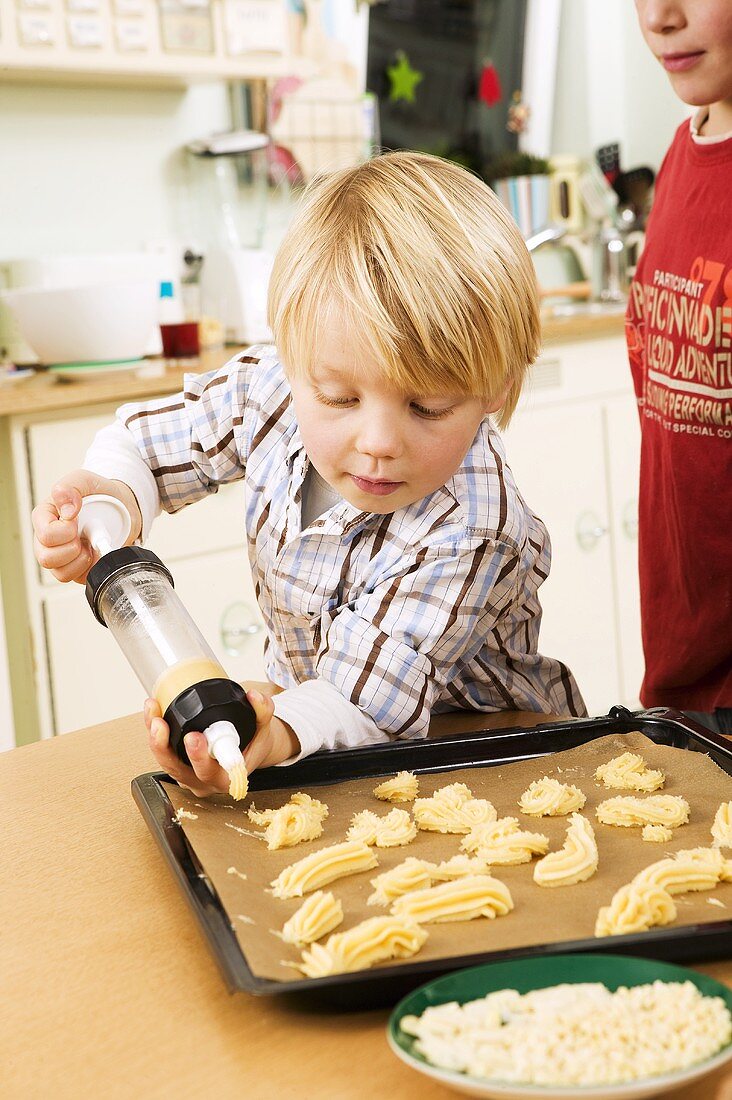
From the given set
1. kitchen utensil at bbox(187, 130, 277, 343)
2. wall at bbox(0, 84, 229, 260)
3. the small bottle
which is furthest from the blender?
wall at bbox(0, 84, 229, 260)

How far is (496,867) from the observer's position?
0.73m

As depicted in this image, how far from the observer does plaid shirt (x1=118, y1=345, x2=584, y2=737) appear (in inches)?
39.5

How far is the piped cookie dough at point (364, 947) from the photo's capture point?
61cm

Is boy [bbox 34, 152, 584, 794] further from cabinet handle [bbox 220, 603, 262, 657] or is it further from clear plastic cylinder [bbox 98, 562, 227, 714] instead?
cabinet handle [bbox 220, 603, 262, 657]

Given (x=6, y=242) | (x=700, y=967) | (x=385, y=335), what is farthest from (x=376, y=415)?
(x=6, y=242)

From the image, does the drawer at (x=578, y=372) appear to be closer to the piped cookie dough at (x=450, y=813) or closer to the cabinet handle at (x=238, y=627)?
the cabinet handle at (x=238, y=627)

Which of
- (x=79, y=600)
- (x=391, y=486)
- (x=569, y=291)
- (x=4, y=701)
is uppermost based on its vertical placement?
(x=391, y=486)

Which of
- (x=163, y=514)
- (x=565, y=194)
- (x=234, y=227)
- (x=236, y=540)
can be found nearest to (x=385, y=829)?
(x=163, y=514)

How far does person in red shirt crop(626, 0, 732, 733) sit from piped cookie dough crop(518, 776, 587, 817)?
2.03 ft

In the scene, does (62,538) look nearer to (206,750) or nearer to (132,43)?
(206,750)

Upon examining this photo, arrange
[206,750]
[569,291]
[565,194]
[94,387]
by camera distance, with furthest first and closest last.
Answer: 1. [565,194]
2. [569,291]
3. [94,387]
4. [206,750]

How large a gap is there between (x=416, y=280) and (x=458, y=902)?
47 cm

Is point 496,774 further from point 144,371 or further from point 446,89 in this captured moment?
point 446,89

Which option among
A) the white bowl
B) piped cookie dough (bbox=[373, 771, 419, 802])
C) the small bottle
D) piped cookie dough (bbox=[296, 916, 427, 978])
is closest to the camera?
piped cookie dough (bbox=[296, 916, 427, 978])
